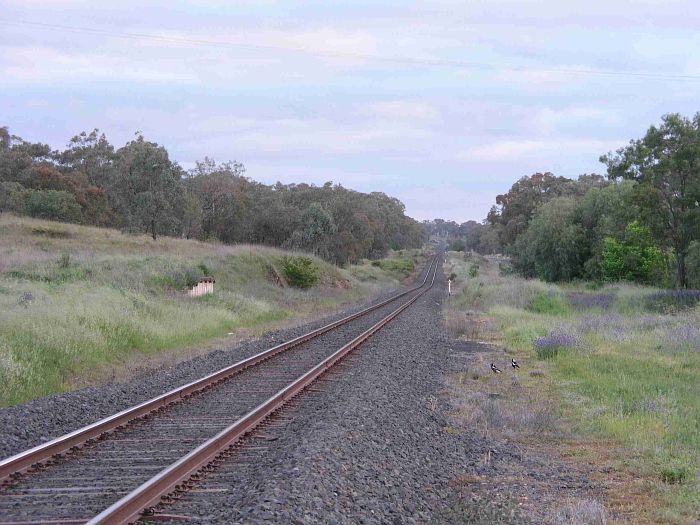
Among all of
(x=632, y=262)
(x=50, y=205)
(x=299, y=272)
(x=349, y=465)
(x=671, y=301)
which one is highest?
(x=50, y=205)

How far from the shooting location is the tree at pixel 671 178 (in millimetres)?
39719

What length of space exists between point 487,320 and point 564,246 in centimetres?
3169

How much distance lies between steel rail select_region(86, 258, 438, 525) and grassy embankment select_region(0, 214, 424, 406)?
15.0 feet

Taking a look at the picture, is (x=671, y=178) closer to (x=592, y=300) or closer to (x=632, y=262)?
(x=592, y=300)

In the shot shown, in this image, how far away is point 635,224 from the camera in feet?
156

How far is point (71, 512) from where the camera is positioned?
668 cm

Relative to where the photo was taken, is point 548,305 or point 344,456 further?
point 548,305

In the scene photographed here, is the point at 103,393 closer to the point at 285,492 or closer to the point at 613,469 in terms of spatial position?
the point at 285,492

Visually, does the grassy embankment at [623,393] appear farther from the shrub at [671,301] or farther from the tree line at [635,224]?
the tree line at [635,224]

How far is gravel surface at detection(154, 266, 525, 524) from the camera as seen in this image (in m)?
6.86

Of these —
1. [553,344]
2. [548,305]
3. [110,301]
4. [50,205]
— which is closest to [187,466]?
[553,344]

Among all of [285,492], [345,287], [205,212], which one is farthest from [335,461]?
[205,212]

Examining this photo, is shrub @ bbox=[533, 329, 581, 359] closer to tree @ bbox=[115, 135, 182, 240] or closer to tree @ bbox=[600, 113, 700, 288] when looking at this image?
tree @ bbox=[600, 113, 700, 288]

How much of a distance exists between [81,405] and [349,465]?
5.68m
